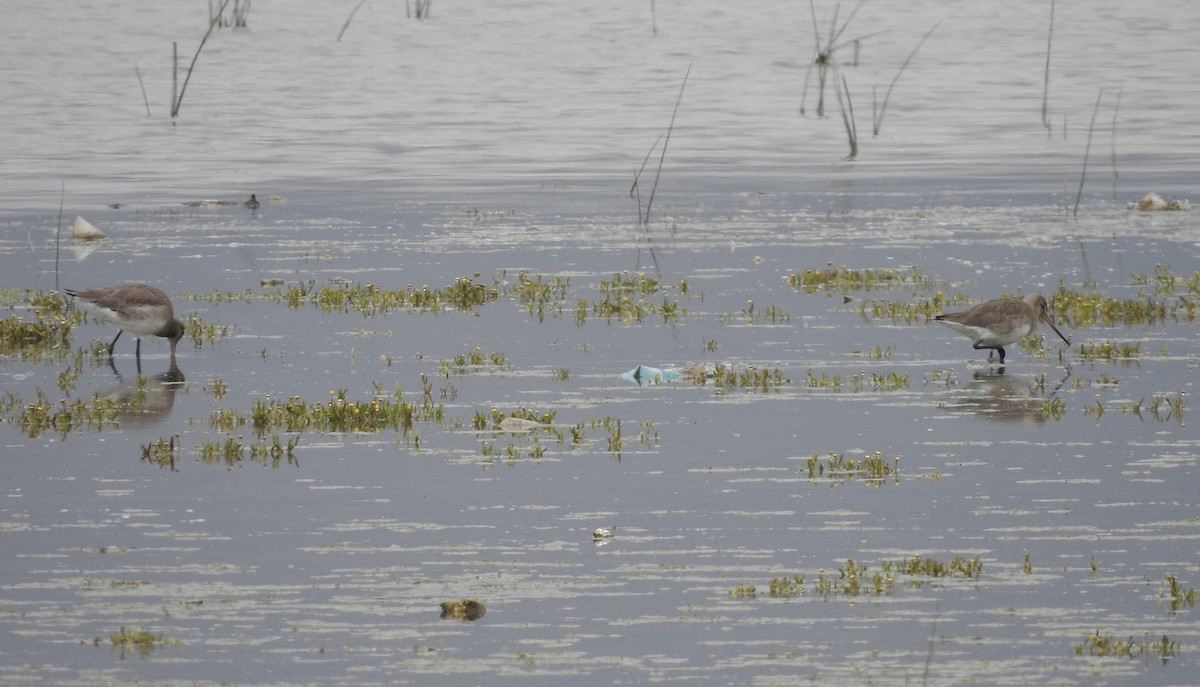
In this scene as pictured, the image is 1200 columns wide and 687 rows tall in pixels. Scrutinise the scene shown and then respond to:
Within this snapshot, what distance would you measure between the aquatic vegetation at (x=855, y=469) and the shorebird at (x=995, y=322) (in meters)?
4.00

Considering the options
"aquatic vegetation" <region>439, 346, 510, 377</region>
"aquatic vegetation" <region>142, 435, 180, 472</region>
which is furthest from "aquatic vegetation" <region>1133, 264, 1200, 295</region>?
"aquatic vegetation" <region>142, 435, 180, 472</region>

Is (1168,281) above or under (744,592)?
above

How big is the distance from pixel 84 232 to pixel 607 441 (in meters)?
13.9

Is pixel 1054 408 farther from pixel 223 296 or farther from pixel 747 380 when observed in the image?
pixel 223 296

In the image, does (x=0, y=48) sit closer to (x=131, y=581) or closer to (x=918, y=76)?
(x=918, y=76)

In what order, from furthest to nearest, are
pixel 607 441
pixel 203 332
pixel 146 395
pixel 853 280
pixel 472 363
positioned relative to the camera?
pixel 853 280 → pixel 203 332 → pixel 472 363 → pixel 146 395 → pixel 607 441

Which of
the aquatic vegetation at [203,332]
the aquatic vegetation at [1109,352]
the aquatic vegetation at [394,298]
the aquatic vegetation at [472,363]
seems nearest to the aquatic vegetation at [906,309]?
the aquatic vegetation at [1109,352]

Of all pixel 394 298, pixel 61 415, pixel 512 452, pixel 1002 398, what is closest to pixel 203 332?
pixel 394 298

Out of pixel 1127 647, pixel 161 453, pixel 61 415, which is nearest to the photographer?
pixel 1127 647

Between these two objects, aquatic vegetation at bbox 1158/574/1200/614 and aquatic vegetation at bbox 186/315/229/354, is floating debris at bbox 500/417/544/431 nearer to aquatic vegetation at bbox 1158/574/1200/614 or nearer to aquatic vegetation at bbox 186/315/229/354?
aquatic vegetation at bbox 186/315/229/354

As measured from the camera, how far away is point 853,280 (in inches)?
848

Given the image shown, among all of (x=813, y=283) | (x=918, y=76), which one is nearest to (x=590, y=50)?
(x=918, y=76)

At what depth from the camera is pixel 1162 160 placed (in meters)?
35.4

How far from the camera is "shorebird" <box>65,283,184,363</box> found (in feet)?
56.3
